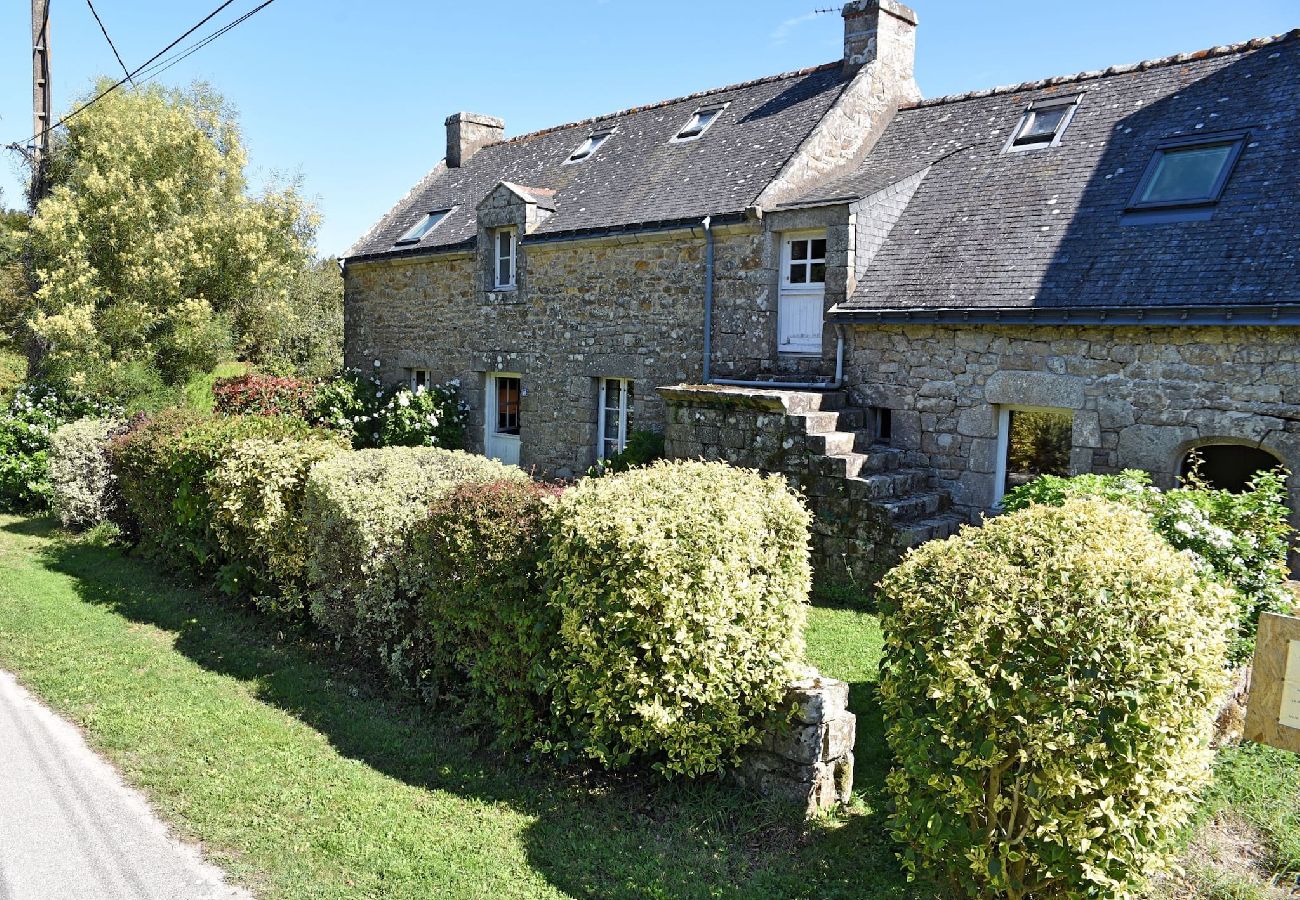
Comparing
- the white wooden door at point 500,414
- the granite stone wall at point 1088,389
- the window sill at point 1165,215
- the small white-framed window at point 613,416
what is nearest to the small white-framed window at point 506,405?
the white wooden door at point 500,414

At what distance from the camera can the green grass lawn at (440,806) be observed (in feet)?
14.3

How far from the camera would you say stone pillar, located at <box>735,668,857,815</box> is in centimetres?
488

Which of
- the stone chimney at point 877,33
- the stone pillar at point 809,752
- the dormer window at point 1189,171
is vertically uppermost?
the stone chimney at point 877,33

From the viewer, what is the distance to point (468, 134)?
2131 centimetres

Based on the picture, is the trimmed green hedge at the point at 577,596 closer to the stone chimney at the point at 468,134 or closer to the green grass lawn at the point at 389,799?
the green grass lawn at the point at 389,799

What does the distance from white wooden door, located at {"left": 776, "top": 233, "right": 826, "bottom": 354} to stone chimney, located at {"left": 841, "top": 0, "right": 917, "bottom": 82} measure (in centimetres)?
363

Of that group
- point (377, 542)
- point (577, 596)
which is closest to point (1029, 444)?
point (577, 596)

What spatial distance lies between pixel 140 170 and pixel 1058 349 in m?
15.0

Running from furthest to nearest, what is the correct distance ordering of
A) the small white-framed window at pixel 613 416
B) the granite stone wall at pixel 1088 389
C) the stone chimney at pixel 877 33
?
the small white-framed window at pixel 613 416 < the stone chimney at pixel 877 33 < the granite stone wall at pixel 1088 389

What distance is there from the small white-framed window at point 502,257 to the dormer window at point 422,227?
275 centimetres

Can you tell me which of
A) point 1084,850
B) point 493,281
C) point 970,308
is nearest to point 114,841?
point 1084,850

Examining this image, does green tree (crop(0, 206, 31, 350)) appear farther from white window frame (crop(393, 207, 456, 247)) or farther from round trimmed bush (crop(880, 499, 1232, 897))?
round trimmed bush (crop(880, 499, 1232, 897))

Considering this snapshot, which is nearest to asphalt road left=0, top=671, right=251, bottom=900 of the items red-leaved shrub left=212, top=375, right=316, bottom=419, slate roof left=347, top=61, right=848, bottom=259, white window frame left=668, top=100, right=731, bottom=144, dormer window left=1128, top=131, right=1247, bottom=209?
slate roof left=347, top=61, right=848, bottom=259

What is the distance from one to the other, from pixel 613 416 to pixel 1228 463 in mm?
8347
